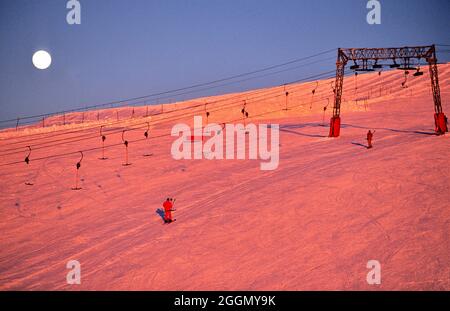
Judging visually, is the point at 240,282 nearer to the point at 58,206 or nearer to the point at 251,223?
the point at 251,223

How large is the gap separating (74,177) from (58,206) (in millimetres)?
7096

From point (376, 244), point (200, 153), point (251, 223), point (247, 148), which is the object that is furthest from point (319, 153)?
point (376, 244)

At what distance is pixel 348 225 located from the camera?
16.6m

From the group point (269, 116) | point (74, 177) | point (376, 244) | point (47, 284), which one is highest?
point (269, 116)

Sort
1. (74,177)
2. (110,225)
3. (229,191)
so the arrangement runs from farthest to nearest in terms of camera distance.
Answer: (74,177) → (229,191) → (110,225)

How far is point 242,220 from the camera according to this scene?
18406mm

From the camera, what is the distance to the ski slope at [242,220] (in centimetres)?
1347

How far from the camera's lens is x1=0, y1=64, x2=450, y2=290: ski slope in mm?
13469

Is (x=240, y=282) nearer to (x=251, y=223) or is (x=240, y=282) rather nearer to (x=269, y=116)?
(x=251, y=223)

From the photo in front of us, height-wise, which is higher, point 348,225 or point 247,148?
point 247,148

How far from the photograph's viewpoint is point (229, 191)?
23516 millimetres
